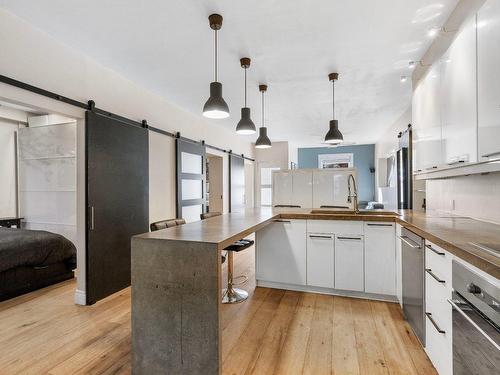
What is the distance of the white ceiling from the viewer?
211cm

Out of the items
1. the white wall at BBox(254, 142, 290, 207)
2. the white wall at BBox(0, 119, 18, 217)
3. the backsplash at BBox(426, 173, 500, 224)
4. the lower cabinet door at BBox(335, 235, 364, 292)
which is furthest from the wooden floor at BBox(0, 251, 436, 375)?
the white wall at BBox(254, 142, 290, 207)

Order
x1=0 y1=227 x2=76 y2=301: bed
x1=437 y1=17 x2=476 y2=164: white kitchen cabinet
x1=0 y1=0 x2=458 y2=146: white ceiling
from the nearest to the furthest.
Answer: x1=437 y1=17 x2=476 y2=164: white kitchen cabinet, x1=0 y1=0 x2=458 y2=146: white ceiling, x1=0 y1=227 x2=76 y2=301: bed

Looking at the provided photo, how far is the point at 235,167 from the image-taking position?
6.77 meters

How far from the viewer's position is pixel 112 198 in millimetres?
3047

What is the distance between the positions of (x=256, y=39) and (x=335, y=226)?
205 centimetres

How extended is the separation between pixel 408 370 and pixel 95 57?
152 inches

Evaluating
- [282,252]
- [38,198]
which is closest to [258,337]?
[282,252]

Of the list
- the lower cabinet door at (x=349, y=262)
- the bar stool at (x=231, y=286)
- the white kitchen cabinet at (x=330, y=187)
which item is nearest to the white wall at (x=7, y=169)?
the bar stool at (x=231, y=286)

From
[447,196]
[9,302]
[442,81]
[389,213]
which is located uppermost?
[442,81]

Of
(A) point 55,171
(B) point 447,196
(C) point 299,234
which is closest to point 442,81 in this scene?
→ (B) point 447,196

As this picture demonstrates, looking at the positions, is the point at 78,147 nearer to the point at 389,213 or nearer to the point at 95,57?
the point at 95,57

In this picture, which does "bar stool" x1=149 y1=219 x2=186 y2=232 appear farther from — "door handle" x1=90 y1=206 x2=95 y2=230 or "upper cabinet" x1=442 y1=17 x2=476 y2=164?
"upper cabinet" x1=442 y1=17 x2=476 y2=164

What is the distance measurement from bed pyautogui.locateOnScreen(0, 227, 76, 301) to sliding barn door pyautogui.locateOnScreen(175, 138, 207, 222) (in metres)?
1.63

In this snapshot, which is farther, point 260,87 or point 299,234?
point 260,87
